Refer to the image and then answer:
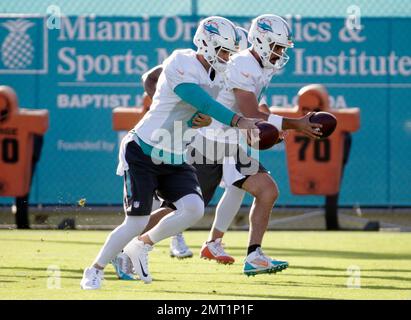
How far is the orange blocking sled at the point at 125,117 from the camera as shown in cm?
1401

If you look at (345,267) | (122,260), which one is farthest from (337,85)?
(122,260)

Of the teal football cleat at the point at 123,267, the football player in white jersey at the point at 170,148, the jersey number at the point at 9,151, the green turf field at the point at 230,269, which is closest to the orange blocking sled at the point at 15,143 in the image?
the jersey number at the point at 9,151

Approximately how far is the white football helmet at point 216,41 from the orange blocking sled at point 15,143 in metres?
5.65

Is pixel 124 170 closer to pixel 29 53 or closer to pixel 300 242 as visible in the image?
pixel 300 242

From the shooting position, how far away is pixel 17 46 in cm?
1434

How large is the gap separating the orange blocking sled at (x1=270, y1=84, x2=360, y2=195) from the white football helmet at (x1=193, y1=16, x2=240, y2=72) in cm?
523

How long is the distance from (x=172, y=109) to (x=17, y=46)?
632 centimetres

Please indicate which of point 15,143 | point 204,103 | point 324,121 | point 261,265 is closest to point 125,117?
point 15,143

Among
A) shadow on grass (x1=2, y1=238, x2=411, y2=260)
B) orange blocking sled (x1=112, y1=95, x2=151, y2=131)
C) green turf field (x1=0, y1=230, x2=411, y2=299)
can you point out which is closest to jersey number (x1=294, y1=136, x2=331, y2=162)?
green turf field (x1=0, y1=230, x2=411, y2=299)

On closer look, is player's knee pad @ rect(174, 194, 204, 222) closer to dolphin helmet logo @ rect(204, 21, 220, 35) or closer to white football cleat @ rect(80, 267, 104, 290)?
white football cleat @ rect(80, 267, 104, 290)

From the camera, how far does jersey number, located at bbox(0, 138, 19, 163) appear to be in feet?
45.7

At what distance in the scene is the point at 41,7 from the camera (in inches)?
581

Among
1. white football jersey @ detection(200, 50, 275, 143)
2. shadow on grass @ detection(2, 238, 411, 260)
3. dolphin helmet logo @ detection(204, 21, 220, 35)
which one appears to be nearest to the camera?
dolphin helmet logo @ detection(204, 21, 220, 35)

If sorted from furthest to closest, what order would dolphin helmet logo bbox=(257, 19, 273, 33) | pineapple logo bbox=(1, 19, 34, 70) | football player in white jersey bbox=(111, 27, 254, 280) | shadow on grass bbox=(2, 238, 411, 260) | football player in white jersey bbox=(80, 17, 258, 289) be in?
pineapple logo bbox=(1, 19, 34, 70) < shadow on grass bbox=(2, 238, 411, 260) < football player in white jersey bbox=(111, 27, 254, 280) < dolphin helmet logo bbox=(257, 19, 273, 33) < football player in white jersey bbox=(80, 17, 258, 289)
